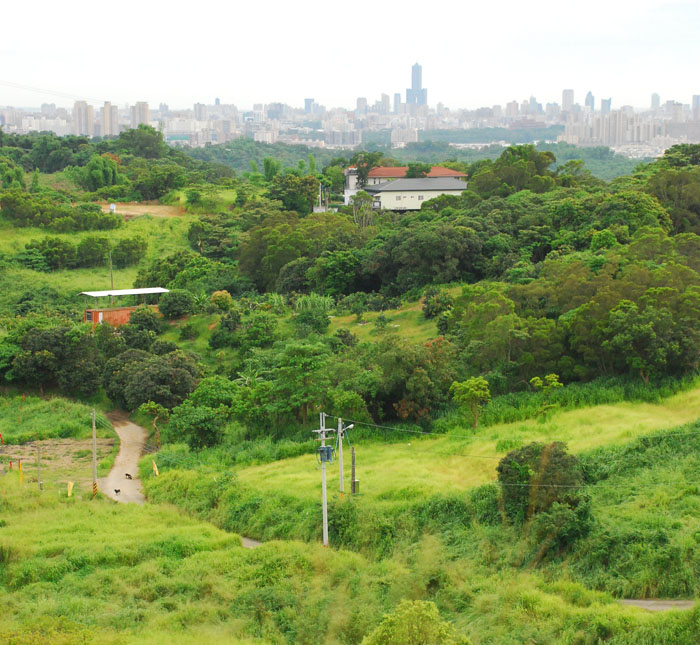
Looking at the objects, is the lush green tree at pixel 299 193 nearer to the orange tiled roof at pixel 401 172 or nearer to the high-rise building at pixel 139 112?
the orange tiled roof at pixel 401 172

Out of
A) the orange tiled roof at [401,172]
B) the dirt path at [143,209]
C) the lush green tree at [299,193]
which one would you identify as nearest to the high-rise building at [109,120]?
the dirt path at [143,209]

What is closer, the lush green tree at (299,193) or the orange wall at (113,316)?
the orange wall at (113,316)

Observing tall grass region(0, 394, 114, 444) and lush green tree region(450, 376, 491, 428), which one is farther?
tall grass region(0, 394, 114, 444)

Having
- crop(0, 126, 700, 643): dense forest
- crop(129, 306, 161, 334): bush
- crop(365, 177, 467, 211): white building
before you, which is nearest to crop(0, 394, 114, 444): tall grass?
crop(0, 126, 700, 643): dense forest

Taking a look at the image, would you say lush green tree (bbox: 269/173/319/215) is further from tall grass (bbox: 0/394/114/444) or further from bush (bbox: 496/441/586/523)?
bush (bbox: 496/441/586/523)

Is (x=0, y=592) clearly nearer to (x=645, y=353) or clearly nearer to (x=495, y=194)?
(x=645, y=353)
